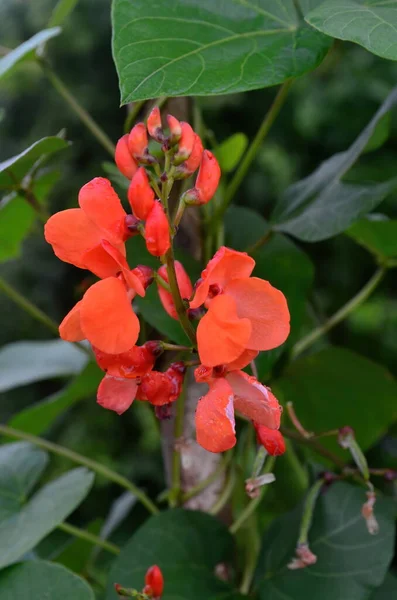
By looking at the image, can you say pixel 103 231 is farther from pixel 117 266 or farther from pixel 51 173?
pixel 51 173

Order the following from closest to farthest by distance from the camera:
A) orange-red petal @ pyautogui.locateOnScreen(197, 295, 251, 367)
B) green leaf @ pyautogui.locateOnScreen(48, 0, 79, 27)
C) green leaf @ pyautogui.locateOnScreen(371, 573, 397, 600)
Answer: orange-red petal @ pyautogui.locateOnScreen(197, 295, 251, 367) → green leaf @ pyautogui.locateOnScreen(371, 573, 397, 600) → green leaf @ pyautogui.locateOnScreen(48, 0, 79, 27)

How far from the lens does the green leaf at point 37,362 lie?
0.81 meters

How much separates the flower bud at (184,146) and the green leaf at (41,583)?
1.02 feet

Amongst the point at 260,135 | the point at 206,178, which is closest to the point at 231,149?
the point at 260,135

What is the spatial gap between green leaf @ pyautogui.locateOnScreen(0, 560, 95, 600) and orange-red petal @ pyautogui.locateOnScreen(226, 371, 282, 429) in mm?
227

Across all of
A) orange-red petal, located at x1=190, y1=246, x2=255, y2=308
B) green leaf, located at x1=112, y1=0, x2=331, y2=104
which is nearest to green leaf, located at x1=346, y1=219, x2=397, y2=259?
green leaf, located at x1=112, y1=0, x2=331, y2=104

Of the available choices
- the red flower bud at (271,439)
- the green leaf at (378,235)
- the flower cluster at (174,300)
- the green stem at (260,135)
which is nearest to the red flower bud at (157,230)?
the flower cluster at (174,300)

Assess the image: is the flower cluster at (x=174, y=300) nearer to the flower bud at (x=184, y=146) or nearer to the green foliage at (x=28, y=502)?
the flower bud at (x=184, y=146)

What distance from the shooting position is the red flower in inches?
11.2

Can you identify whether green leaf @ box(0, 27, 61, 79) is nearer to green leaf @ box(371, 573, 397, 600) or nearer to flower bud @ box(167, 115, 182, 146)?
flower bud @ box(167, 115, 182, 146)

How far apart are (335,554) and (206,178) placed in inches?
12.9

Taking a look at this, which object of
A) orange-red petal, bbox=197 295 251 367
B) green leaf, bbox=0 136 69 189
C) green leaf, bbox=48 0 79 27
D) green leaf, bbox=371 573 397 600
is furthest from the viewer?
green leaf, bbox=48 0 79 27

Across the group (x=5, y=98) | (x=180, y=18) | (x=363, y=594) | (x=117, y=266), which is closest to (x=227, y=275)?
(x=117, y=266)

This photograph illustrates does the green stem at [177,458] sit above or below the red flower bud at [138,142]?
below
